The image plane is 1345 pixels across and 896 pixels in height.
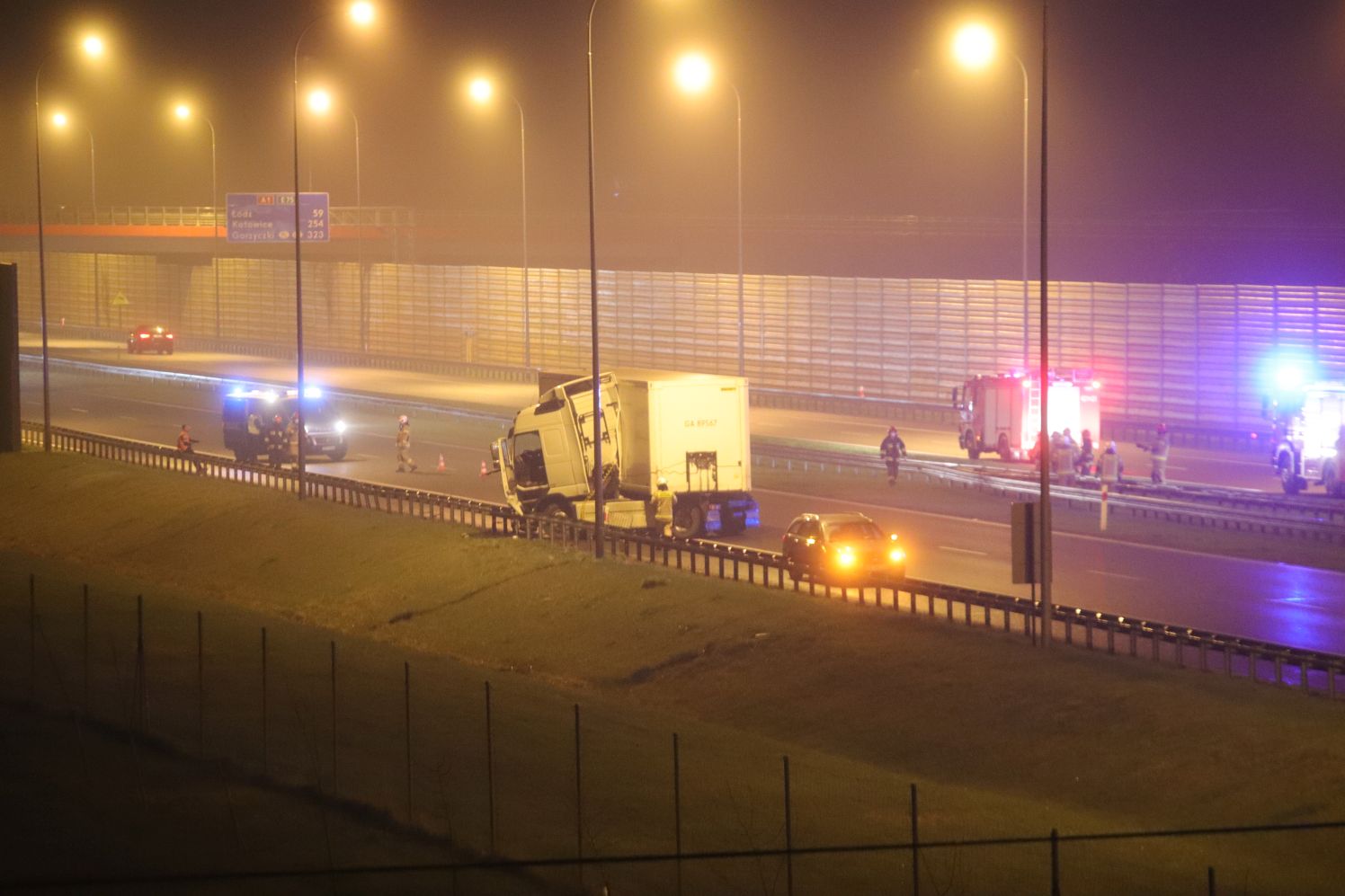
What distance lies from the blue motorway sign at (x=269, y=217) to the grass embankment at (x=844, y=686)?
3584cm

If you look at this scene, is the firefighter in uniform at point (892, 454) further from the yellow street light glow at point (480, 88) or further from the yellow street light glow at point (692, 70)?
the yellow street light glow at point (480, 88)

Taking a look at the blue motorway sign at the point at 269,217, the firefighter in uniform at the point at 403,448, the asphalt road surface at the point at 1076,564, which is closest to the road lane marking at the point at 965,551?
the asphalt road surface at the point at 1076,564

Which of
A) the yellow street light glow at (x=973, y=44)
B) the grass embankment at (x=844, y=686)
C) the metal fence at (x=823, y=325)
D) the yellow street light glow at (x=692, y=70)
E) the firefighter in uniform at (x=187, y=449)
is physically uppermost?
the yellow street light glow at (x=692, y=70)

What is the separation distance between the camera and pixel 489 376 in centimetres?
7419

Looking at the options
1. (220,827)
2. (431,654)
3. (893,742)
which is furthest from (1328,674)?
(431,654)

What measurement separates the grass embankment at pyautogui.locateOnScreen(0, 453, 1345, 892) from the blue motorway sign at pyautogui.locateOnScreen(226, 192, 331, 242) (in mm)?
35844

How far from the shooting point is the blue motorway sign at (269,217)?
256 ft

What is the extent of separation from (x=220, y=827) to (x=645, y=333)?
169ft

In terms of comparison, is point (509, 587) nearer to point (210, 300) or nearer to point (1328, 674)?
point (1328, 674)

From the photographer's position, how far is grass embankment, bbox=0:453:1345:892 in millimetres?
20141

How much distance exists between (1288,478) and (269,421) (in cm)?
2604

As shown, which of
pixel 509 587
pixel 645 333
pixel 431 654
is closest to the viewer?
pixel 431 654

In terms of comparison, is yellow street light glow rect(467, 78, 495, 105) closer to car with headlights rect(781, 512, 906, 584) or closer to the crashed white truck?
the crashed white truck

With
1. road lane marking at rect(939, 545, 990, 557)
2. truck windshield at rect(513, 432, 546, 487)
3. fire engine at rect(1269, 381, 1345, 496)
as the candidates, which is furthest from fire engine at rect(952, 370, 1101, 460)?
truck windshield at rect(513, 432, 546, 487)
